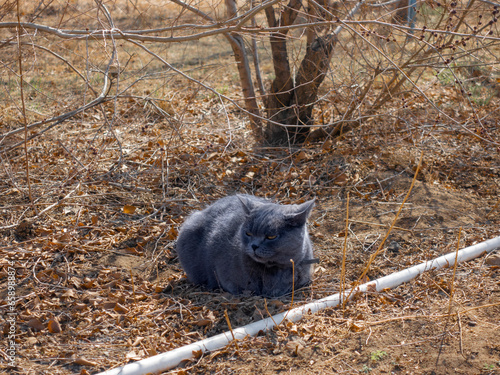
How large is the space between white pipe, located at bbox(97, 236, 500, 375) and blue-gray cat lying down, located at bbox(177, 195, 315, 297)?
0.37 meters

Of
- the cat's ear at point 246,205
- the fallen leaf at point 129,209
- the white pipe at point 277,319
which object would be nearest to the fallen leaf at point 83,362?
the white pipe at point 277,319

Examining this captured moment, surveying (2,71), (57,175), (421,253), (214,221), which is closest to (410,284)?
(421,253)

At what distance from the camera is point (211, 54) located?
9531mm

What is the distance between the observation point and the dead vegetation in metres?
2.48

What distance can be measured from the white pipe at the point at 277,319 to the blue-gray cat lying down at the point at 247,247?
37 centimetres

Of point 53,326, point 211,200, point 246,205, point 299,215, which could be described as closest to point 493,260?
point 299,215

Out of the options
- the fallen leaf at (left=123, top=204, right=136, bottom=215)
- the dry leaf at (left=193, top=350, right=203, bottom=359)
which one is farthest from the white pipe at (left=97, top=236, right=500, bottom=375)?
the fallen leaf at (left=123, top=204, right=136, bottom=215)

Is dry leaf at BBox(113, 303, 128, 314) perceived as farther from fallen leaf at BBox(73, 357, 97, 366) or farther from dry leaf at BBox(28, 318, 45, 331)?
fallen leaf at BBox(73, 357, 97, 366)

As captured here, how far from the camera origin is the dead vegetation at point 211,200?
2.48 meters

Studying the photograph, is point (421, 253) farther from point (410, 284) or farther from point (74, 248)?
point (74, 248)

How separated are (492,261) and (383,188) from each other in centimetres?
159

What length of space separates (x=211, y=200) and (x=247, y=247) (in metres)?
1.76

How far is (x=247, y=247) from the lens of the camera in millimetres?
2971

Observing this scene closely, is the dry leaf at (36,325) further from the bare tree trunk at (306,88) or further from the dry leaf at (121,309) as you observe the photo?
the bare tree trunk at (306,88)
